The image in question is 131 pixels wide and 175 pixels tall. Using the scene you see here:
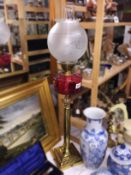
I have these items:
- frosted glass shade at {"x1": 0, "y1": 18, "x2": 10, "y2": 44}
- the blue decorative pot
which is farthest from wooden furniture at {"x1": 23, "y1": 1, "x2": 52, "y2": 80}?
the blue decorative pot

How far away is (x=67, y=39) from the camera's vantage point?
30.7 inches

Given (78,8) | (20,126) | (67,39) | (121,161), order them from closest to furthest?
(67,39), (121,161), (20,126), (78,8)

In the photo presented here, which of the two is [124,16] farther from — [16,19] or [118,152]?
[118,152]

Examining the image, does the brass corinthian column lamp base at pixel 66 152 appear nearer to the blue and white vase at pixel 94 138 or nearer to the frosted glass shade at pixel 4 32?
the blue and white vase at pixel 94 138

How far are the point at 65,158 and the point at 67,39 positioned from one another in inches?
25.0

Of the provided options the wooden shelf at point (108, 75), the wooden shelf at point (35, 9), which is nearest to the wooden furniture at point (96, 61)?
the wooden shelf at point (108, 75)

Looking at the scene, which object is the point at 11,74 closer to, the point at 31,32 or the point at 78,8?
the point at 31,32

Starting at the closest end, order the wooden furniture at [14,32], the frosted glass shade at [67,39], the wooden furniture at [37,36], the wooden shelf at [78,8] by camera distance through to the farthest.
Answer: the frosted glass shade at [67,39]
the wooden furniture at [14,32]
the wooden furniture at [37,36]
the wooden shelf at [78,8]

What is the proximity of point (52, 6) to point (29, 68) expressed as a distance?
0.36m

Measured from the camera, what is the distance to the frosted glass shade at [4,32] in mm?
895

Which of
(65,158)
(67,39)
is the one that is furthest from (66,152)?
(67,39)

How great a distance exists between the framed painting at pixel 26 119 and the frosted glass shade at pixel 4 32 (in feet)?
0.76

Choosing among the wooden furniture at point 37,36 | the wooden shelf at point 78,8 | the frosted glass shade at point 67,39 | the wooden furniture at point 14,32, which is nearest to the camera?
the frosted glass shade at point 67,39

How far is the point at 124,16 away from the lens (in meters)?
1.54
